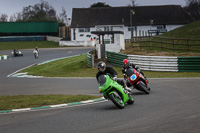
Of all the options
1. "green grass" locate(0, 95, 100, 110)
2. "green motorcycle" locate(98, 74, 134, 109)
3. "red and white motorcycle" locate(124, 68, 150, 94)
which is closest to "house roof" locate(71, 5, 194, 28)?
"red and white motorcycle" locate(124, 68, 150, 94)

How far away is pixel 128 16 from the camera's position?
8325 centimetres

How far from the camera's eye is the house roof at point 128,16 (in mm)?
81438

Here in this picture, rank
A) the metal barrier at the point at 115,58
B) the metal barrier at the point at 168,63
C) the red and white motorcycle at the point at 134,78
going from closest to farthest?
the red and white motorcycle at the point at 134,78 < the metal barrier at the point at 168,63 < the metal barrier at the point at 115,58

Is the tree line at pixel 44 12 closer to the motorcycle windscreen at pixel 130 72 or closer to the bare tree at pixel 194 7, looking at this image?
the bare tree at pixel 194 7

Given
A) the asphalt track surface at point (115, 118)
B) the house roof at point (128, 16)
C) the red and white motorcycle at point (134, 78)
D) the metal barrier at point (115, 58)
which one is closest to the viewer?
the asphalt track surface at point (115, 118)

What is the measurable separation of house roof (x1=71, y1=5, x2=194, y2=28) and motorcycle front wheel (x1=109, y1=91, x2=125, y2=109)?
Answer: 71.8m

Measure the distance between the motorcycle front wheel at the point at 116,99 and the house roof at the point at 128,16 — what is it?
71.8m

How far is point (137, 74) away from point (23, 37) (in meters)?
70.0

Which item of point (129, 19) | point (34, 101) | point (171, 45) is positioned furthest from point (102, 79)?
point (129, 19)

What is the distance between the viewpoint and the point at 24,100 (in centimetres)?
1277

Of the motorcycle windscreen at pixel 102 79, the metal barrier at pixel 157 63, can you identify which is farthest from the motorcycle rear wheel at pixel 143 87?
the metal barrier at pixel 157 63

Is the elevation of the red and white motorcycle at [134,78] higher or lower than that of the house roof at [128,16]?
lower

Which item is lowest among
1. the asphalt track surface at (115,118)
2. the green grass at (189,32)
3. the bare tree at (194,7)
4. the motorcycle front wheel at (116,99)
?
the asphalt track surface at (115,118)

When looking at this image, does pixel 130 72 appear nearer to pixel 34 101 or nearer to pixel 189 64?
Result: pixel 34 101
